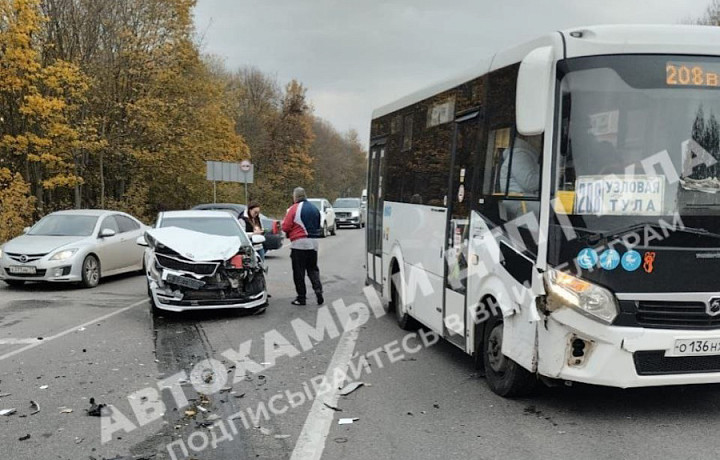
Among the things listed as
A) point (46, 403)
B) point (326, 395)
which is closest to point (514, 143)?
point (326, 395)

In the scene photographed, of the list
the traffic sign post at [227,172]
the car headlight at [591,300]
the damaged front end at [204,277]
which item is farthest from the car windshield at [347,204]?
the car headlight at [591,300]

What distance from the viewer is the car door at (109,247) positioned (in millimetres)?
13547

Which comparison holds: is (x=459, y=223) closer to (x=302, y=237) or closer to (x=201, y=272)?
(x=201, y=272)

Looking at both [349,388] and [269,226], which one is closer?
[349,388]

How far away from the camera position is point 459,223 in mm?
6453

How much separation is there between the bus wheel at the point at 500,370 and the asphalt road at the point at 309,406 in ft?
0.35

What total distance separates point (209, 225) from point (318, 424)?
6.56 metres

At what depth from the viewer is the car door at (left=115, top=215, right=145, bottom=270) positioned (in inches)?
568

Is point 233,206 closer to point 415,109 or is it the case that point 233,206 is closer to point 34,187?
point 34,187

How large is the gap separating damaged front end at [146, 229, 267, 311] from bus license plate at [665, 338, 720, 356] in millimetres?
6333

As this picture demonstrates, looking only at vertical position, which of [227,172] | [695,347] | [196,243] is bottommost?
[695,347]

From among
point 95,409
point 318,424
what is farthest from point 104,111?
point 318,424

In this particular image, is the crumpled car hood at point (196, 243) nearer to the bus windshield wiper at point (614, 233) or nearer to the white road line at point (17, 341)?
the white road line at point (17, 341)

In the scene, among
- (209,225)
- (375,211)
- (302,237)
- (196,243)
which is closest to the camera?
(196,243)
